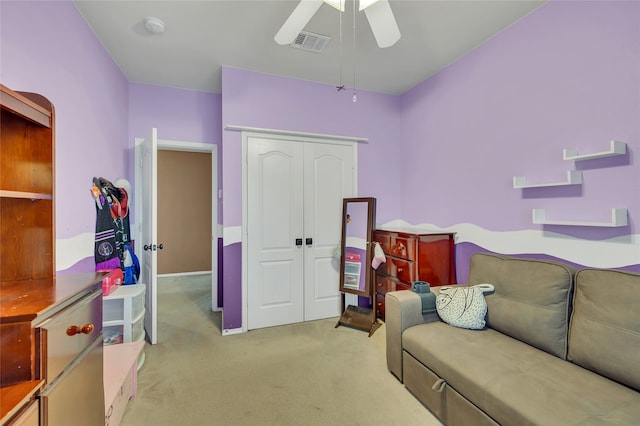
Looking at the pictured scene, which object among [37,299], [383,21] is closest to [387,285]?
[383,21]

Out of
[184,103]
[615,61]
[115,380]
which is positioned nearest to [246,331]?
[115,380]

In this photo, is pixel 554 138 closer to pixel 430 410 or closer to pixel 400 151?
pixel 400 151

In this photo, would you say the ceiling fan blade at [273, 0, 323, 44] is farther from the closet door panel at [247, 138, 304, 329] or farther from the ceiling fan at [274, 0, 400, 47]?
the closet door panel at [247, 138, 304, 329]

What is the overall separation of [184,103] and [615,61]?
3845 millimetres

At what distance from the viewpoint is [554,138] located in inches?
83.0

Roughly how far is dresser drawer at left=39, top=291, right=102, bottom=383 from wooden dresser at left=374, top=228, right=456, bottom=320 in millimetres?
2378

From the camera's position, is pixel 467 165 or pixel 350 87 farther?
pixel 350 87

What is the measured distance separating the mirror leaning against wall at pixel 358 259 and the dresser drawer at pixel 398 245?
0.14 metres

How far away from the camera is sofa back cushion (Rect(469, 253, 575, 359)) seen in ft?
5.71

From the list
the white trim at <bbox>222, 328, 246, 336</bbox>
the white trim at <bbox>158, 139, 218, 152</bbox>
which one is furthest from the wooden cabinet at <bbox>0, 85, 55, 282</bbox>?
the white trim at <bbox>158, 139, 218, 152</bbox>

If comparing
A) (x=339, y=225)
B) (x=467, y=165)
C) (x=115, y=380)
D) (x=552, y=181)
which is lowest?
(x=115, y=380)

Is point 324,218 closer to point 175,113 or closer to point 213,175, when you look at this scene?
point 213,175

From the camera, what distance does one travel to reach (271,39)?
259cm

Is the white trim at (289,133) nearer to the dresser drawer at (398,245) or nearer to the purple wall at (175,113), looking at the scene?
the purple wall at (175,113)
